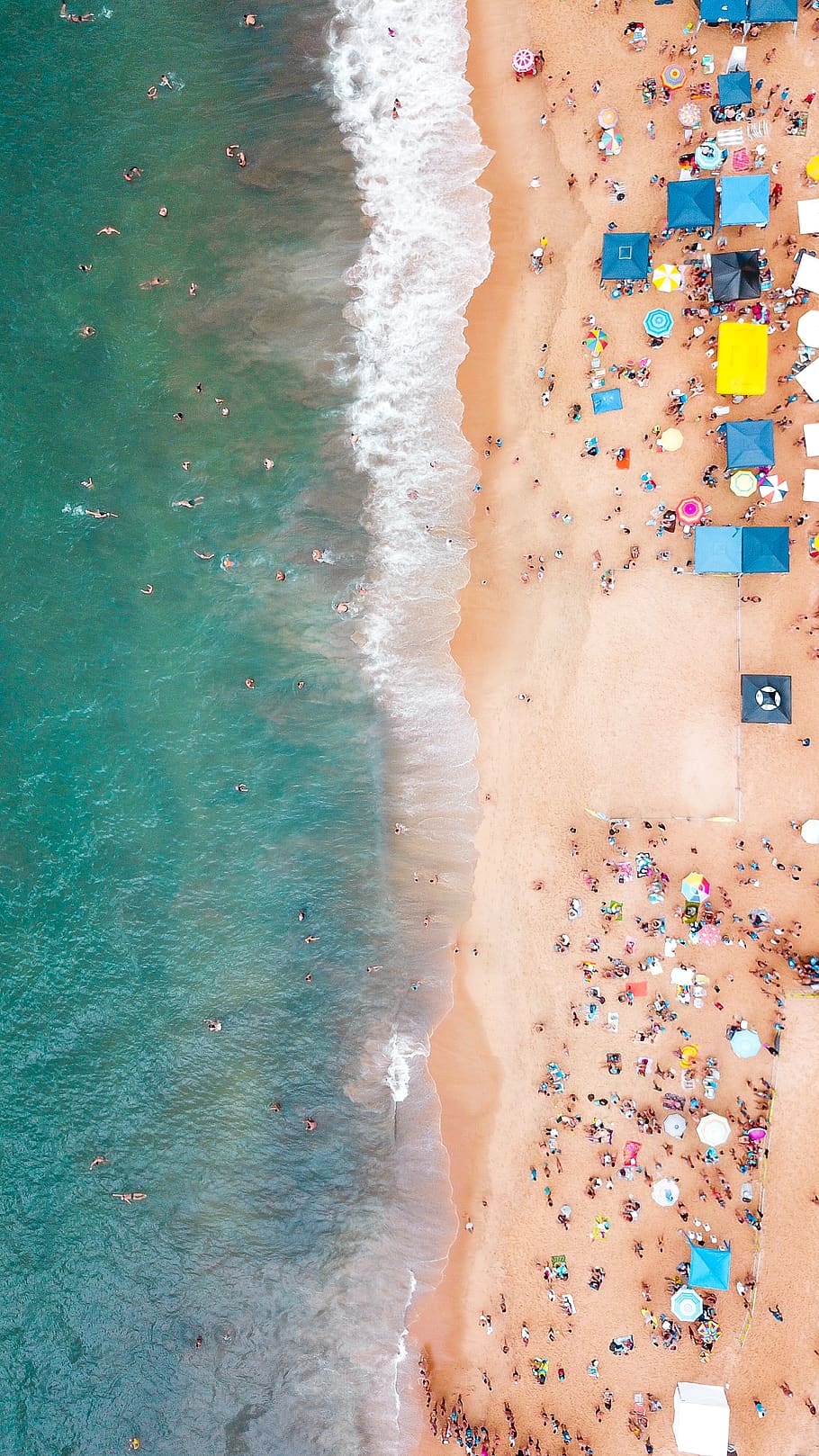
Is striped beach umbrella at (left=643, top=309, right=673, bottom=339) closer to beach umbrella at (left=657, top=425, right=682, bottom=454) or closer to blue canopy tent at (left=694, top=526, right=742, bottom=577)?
beach umbrella at (left=657, top=425, right=682, bottom=454)

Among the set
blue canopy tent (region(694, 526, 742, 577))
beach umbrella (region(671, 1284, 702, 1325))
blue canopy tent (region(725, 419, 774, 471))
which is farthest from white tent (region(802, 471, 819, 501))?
beach umbrella (region(671, 1284, 702, 1325))

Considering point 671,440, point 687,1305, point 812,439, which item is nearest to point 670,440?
point 671,440

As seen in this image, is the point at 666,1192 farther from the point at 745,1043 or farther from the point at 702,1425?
the point at 702,1425

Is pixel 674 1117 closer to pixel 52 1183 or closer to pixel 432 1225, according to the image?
pixel 432 1225

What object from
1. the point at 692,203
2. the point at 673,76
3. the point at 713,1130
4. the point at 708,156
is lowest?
the point at 713,1130

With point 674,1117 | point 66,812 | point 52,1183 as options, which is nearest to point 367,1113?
point 674,1117

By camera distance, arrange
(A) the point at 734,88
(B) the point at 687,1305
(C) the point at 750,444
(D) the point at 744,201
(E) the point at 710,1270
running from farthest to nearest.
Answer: (B) the point at 687,1305, (E) the point at 710,1270, (C) the point at 750,444, (A) the point at 734,88, (D) the point at 744,201
